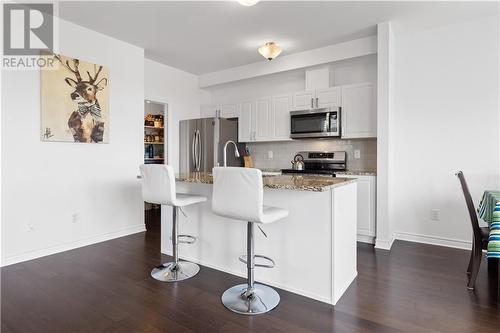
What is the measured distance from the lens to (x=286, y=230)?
2.37 meters

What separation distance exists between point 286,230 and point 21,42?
3.33 metres

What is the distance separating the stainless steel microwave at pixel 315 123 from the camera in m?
4.11

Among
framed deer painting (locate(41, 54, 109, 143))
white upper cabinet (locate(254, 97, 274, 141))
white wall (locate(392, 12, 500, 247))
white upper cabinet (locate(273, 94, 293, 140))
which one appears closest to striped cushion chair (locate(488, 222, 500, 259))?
white wall (locate(392, 12, 500, 247))

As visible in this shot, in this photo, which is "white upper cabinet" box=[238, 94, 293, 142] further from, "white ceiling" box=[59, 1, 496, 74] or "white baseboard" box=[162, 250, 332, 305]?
"white baseboard" box=[162, 250, 332, 305]

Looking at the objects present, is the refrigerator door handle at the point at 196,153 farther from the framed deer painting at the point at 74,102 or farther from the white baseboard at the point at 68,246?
the framed deer painting at the point at 74,102

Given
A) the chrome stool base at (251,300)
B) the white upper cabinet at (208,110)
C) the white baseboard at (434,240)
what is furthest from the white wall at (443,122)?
the white upper cabinet at (208,110)

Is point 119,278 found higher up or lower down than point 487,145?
lower down

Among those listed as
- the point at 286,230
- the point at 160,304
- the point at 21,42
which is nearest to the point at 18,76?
the point at 21,42

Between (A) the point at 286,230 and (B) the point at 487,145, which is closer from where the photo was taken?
(A) the point at 286,230

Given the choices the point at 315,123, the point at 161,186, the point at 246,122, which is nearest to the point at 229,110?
the point at 246,122

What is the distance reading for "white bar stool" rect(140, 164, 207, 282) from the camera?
2.46 m

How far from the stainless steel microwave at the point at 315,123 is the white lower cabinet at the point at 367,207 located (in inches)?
32.9

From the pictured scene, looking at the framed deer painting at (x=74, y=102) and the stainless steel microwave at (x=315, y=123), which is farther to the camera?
the stainless steel microwave at (x=315, y=123)

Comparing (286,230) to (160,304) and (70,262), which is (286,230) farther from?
(70,262)
